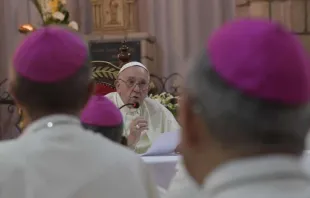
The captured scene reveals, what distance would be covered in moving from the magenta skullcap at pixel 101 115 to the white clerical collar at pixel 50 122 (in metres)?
0.62

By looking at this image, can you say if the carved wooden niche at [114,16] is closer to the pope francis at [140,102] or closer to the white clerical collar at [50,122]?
the pope francis at [140,102]

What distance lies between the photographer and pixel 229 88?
965mm

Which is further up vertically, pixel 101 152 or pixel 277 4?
pixel 277 4

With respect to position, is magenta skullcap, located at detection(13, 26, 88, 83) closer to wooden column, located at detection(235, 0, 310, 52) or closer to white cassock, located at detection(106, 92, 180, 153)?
white cassock, located at detection(106, 92, 180, 153)

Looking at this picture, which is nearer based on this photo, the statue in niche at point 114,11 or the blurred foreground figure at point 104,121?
the blurred foreground figure at point 104,121

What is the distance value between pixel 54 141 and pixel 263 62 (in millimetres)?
754

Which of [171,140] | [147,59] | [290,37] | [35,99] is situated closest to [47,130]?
[35,99]

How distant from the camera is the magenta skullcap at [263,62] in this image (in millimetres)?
958

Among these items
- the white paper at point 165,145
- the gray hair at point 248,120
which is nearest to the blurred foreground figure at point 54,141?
the gray hair at point 248,120

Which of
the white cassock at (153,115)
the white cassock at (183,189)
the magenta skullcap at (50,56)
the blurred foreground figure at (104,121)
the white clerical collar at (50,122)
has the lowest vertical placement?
the white cassock at (153,115)

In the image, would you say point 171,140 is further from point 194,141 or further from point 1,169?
point 194,141

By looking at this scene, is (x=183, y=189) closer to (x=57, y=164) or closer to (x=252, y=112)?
(x=57, y=164)

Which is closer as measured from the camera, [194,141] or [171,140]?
[194,141]

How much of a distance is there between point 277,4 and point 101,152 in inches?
153
